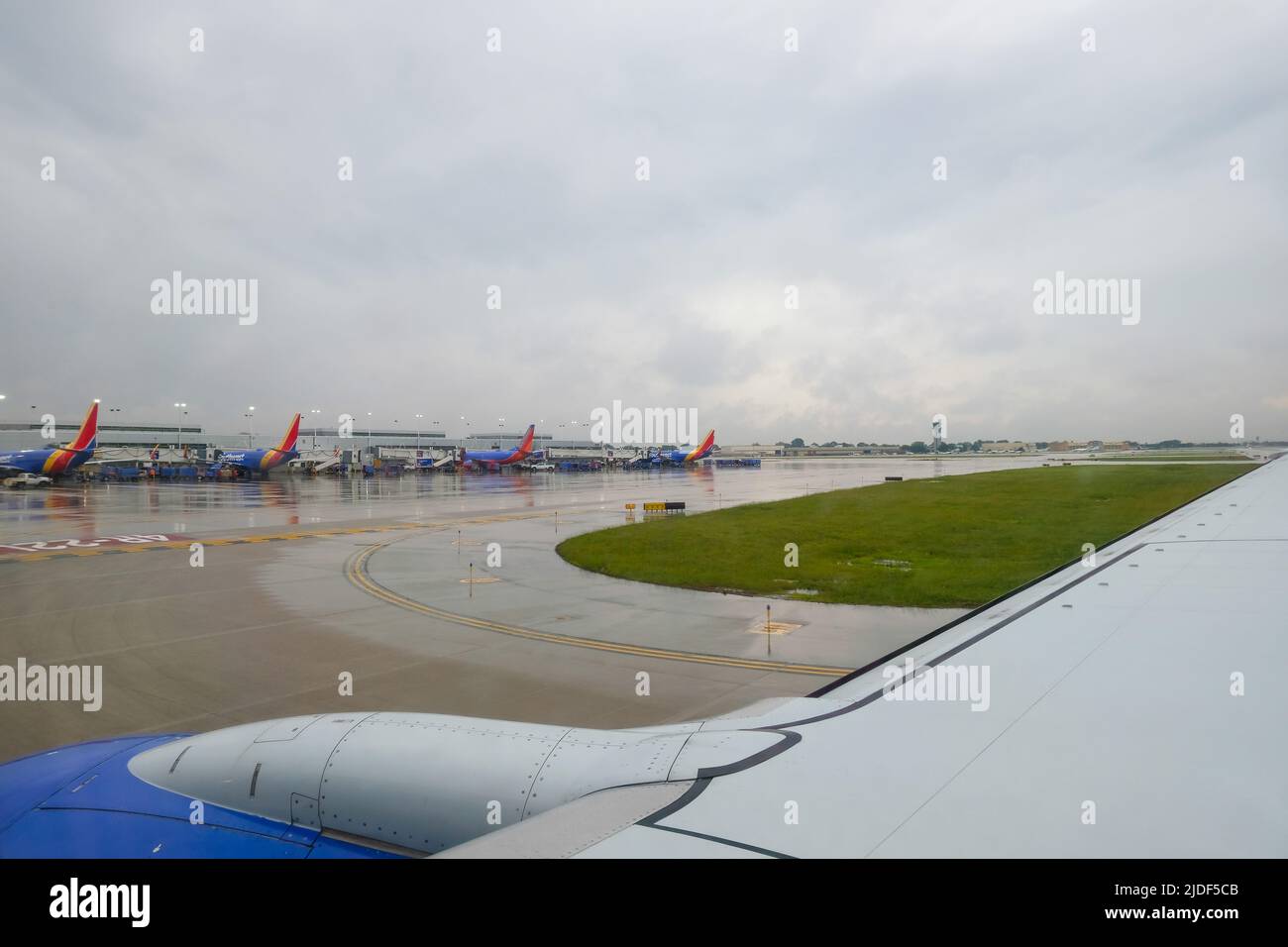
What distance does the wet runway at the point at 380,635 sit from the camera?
9242 millimetres

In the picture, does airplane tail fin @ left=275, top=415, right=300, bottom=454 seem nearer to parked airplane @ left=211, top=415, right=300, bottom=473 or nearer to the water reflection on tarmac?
parked airplane @ left=211, top=415, right=300, bottom=473

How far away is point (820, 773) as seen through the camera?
3041 mm

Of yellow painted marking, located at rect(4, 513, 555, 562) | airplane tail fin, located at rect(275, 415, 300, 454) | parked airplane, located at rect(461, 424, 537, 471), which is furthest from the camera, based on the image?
parked airplane, located at rect(461, 424, 537, 471)

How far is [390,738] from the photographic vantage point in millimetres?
4098

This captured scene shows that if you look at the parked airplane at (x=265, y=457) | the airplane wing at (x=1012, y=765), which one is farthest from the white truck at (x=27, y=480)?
the airplane wing at (x=1012, y=765)

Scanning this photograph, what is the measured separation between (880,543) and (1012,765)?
2232 cm

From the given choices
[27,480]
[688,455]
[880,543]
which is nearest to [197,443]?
[27,480]

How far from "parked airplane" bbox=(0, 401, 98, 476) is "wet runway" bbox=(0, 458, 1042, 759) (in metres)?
45.7

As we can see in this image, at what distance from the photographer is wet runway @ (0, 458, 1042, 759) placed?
924 centimetres

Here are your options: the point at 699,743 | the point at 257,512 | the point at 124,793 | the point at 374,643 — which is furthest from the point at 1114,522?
the point at 257,512

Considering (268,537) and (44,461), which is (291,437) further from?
(268,537)

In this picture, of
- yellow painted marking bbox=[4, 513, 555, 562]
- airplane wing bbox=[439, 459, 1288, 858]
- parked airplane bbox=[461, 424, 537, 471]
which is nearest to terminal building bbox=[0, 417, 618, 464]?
parked airplane bbox=[461, 424, 537, 471]

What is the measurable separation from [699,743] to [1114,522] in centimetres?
2975
